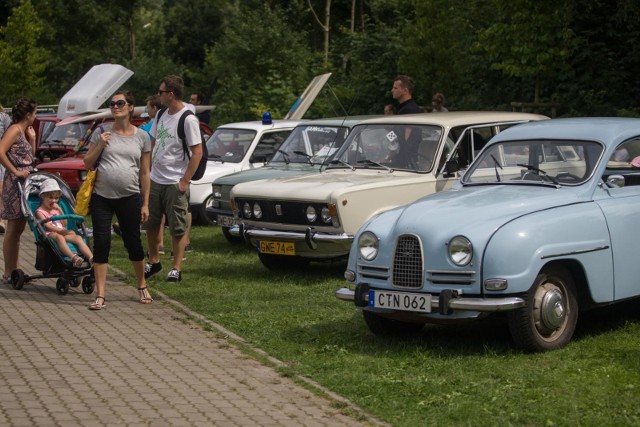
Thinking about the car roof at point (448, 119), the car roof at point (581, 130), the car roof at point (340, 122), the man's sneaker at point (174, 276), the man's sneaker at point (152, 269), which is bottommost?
the man's sneaker at point (174, 276)

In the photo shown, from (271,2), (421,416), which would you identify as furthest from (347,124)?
(271,2)

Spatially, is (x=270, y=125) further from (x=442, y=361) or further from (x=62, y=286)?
(x=442, y=361)

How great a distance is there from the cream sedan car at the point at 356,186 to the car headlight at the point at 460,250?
362cm

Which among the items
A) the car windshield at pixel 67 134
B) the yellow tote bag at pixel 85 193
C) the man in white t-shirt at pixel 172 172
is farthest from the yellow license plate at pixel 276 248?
the car windshield at pixel 67 134

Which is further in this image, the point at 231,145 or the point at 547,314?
the point at 231,145

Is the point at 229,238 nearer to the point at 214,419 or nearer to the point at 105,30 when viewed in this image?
the point at 214,419

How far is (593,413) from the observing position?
6.98 m

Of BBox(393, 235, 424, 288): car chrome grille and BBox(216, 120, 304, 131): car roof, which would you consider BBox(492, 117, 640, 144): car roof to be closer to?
BBox(393, 235, 424, 288): car chrome grille

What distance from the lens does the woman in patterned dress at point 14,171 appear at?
1248 centimetres

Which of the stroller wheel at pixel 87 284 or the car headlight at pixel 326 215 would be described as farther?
the car headlight at pixel 326 215

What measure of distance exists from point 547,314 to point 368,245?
1.53m

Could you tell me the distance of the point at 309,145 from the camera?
15.8m

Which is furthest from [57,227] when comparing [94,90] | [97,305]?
[94,90]

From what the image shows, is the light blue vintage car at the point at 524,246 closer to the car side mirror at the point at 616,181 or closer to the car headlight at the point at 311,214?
A: the car side mirror at the point at 616,181
